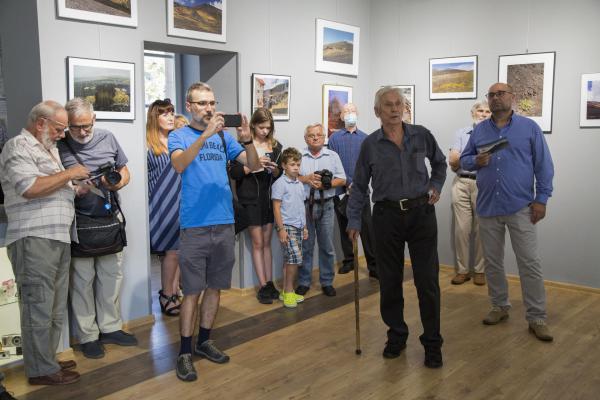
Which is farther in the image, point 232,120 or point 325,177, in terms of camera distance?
point 325,177

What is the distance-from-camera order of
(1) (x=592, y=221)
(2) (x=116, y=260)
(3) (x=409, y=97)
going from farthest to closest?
1. (3) (x=409, y=97)
2. (1) (x=592, y=221)
3. (2) (x=116, y=260)

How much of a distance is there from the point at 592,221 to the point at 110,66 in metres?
4.48

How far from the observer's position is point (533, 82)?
573 centimetres

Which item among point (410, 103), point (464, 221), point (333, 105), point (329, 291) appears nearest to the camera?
point (329, 291)

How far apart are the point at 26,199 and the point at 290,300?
240 centimetres

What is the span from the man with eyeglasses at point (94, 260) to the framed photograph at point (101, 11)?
65 cm

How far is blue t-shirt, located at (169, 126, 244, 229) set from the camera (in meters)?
3.54

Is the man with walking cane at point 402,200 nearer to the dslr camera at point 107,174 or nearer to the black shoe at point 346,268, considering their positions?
the dslr camera at point 107,174

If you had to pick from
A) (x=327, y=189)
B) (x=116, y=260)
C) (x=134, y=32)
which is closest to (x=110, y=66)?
(x=134, y=32)

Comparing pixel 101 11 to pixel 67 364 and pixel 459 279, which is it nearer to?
pixel 67 364

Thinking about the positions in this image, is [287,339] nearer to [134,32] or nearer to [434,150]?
[434,150]

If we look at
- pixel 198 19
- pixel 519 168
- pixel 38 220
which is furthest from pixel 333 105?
pixel 38 220

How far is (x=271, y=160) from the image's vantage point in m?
5.18

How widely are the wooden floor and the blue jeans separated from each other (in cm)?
47
